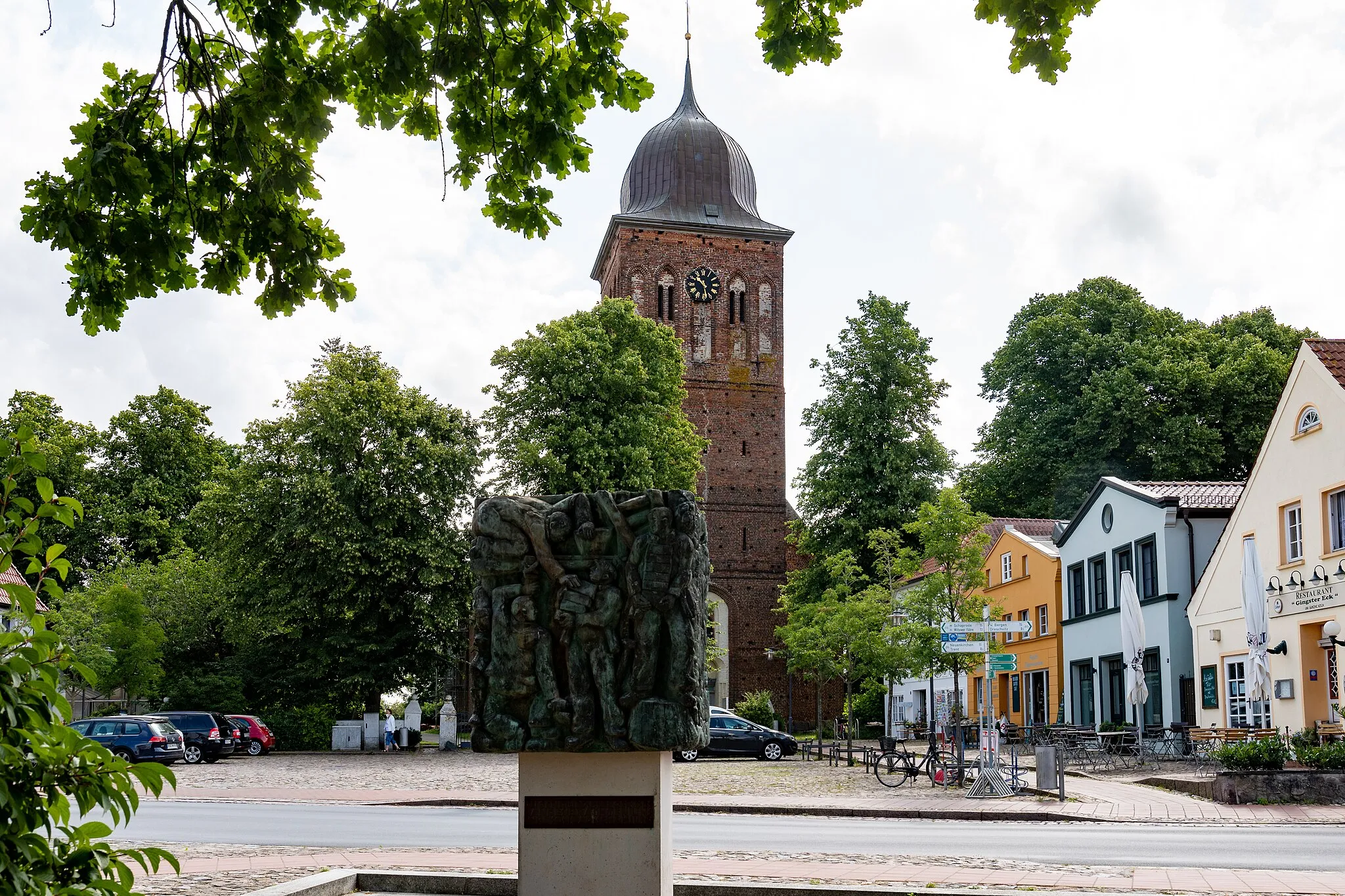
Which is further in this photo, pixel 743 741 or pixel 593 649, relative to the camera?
pixel 743 741

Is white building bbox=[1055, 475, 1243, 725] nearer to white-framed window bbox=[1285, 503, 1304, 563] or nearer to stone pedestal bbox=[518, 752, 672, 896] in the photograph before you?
white-framed window bbox=[1285, 503, 1304, 563]

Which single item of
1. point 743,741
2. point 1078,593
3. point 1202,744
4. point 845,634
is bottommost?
point 743,741

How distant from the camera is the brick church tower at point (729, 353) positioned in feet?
200

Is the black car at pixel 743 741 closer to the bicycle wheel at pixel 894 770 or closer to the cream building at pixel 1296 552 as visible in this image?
the bicycle wheel at pixel 894 770

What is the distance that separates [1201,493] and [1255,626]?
437 inches

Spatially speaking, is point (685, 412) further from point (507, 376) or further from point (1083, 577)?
point (1083, 577)

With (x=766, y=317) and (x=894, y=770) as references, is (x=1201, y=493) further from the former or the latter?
(x=766, y=317)

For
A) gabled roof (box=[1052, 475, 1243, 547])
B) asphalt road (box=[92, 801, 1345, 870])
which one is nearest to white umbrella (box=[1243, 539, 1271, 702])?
gabled roof (box=[1052, 475, 1243, 547])

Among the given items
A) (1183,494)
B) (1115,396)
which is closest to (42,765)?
(1183,494)

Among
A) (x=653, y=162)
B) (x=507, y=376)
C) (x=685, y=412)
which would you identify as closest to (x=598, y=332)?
(x=507, y=376)

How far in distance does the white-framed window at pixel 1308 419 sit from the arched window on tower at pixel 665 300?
37829 mm

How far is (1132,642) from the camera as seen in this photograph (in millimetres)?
29750

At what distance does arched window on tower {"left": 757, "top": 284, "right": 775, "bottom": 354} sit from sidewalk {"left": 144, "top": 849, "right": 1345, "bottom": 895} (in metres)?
51.8

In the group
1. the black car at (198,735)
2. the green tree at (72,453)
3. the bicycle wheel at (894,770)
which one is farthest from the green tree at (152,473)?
the bicycle wheel at (894,770)
